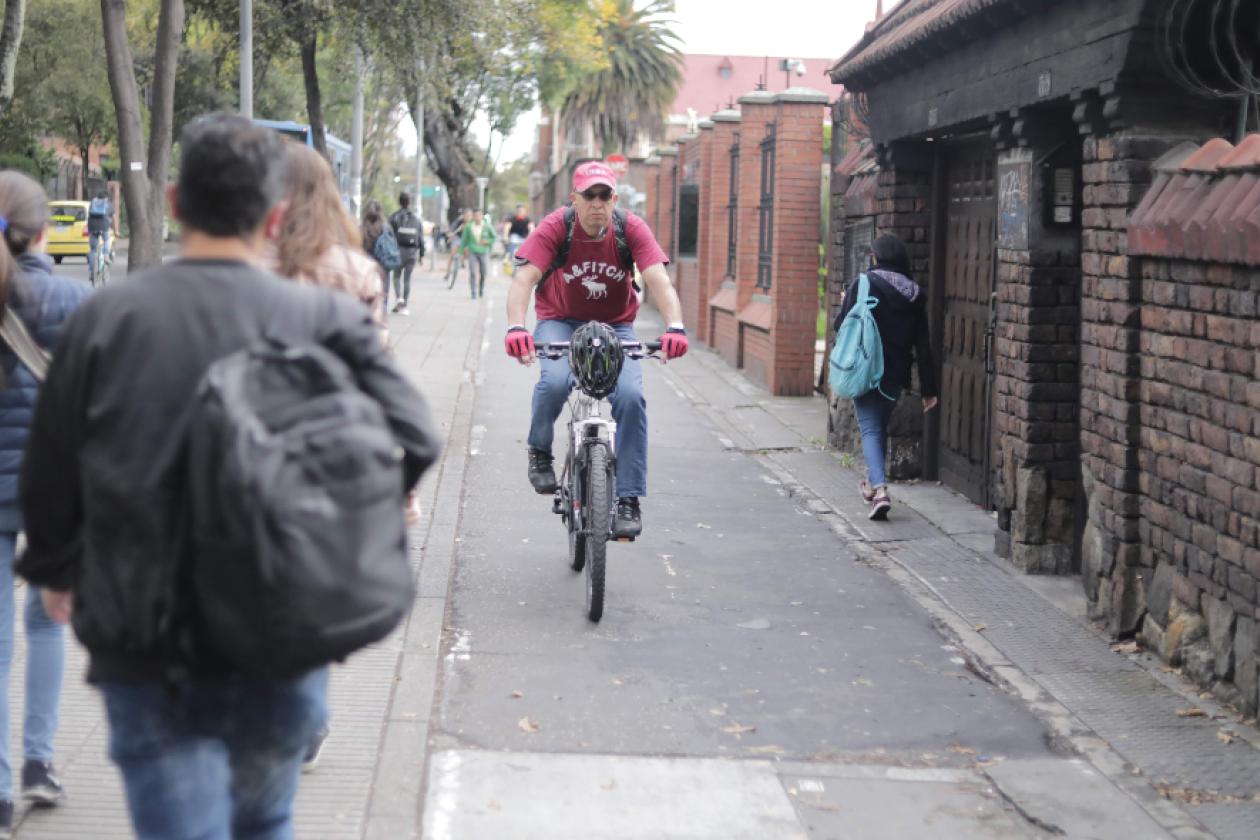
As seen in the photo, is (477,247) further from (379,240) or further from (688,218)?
(379,240)

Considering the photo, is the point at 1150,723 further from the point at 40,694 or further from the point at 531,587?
the point at 40,694

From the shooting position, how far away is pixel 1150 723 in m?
5.98

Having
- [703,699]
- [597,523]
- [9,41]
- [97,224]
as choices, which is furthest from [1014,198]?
[97,224]

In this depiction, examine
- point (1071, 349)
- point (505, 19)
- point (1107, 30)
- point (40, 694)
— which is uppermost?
point (505, 19)

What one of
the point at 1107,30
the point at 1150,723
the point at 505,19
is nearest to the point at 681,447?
the point at 1107,30

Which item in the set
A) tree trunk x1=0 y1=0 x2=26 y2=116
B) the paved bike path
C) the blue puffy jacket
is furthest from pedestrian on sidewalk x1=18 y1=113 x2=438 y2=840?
tree trunk x1=0 y1=0 x2=26 y2=116

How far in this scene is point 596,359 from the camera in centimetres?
725

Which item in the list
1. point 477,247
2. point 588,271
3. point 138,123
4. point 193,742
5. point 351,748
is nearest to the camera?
point 193,742

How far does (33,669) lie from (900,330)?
21.0 feet

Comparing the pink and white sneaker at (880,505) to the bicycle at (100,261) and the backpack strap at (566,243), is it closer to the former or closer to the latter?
the backpack strap at (566,243)

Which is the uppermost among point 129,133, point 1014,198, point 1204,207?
point 129,133

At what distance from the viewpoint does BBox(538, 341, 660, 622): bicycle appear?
7074mm

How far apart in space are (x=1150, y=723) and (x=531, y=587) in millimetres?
3023

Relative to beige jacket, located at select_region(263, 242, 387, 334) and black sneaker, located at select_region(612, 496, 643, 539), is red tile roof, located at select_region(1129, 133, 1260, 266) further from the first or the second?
beige jacket, located at select_region(263, 242, 387, 334)
